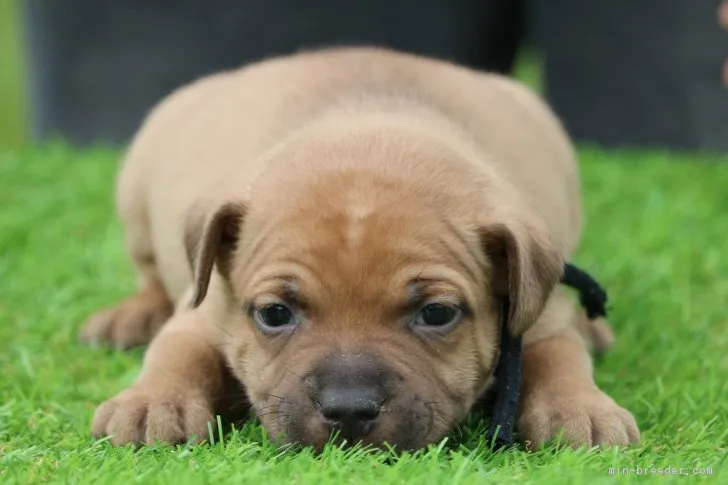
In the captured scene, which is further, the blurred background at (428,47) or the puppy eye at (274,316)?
the blurred background at (428,47)

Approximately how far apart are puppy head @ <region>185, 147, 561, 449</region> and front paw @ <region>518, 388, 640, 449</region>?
0.86 ft

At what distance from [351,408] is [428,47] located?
28.9 feet

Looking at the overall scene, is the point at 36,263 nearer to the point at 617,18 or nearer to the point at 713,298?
the point at 713,298

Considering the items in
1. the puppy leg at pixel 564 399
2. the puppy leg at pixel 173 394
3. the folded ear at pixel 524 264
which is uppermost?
the folded ear at pixel 524 264

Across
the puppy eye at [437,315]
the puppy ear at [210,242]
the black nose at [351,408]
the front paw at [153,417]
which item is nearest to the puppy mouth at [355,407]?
the black nose at [351,408]

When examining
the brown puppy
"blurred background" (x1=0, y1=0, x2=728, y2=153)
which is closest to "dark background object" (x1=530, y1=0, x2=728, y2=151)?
"blurred background" (x1=0, y1=0, x2=728, y2=153)

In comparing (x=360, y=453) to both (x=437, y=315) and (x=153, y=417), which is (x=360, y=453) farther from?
(x=153, y=417)

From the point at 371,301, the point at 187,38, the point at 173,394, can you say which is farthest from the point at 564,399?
the point at 187,38

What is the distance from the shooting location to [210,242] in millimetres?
4754

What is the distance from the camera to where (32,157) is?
32.8 ft

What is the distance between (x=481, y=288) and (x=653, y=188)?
15.6ft

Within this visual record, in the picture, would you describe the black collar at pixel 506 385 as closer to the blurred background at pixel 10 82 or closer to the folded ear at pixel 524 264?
the folded ear at pixel 524 264

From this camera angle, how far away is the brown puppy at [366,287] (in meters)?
4.19

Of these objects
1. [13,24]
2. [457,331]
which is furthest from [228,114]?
[13,24]
